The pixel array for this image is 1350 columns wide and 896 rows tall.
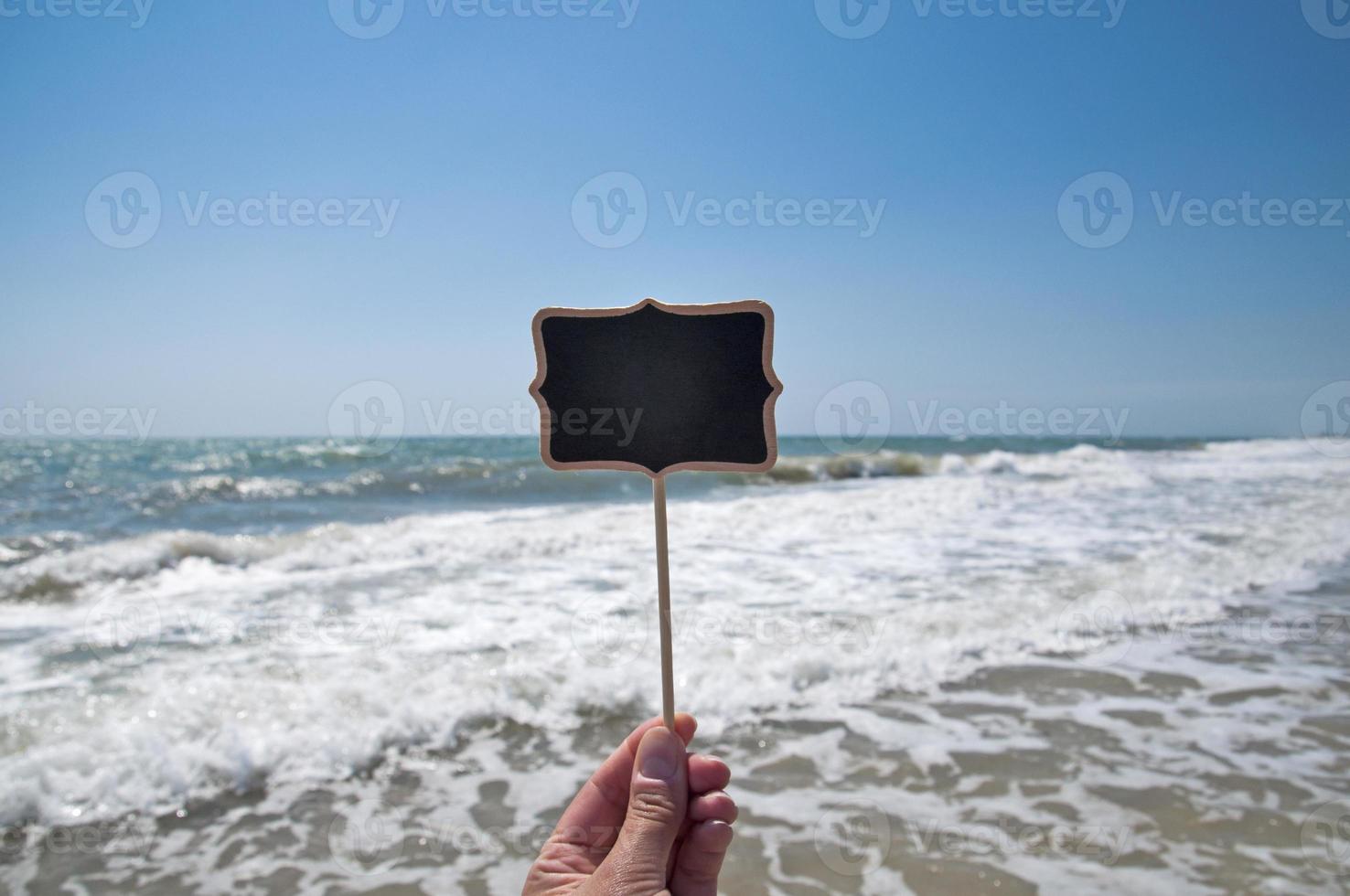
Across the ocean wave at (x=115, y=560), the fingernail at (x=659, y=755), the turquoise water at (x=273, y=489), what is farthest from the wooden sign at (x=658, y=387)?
the turquoise water at (x=273, y=489)

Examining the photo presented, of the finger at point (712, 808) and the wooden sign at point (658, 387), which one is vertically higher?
the wooden sign at point (658, 387)

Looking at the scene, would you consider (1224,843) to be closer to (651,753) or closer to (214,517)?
(651,753)

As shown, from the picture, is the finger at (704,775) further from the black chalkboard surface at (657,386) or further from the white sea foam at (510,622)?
the white sea foam at (510,622)

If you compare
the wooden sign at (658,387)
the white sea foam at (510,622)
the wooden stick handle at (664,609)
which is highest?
the wooden sign at (658,387)

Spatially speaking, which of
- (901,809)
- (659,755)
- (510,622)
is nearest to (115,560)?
(510,622)

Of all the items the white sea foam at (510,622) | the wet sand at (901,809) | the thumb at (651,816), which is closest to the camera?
the thumb at (651,816)

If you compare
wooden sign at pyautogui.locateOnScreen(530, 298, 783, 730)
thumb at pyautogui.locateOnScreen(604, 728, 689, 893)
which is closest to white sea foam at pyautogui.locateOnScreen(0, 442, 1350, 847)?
thumb at pyautogui.locateOnScreen(604, 728, 689, 893)

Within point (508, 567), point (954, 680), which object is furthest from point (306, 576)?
point (954, 680)

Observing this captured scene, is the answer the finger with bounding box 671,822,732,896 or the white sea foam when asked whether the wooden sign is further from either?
the white sea foam
